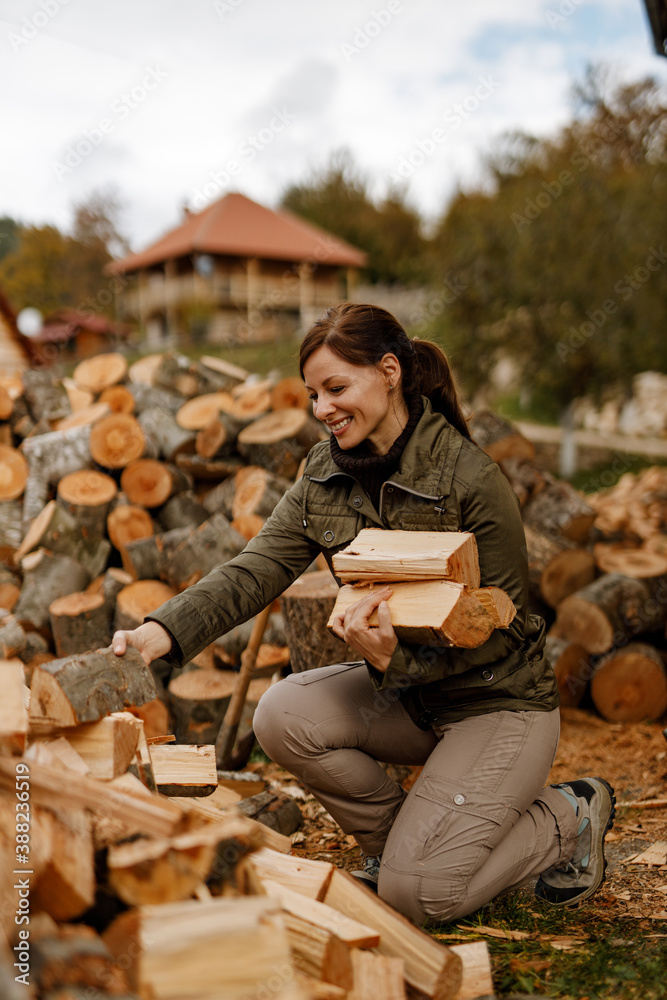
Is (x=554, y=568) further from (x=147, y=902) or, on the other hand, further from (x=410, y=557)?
(x=147, y=902)

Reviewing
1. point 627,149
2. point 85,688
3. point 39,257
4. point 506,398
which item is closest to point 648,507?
point 85,688

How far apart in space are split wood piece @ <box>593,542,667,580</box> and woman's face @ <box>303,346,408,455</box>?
2.80 m

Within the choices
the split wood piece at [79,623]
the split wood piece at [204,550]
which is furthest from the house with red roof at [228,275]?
the split wood piece at [79,623]

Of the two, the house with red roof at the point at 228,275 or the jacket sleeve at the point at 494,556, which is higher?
the house with red roof at the point at 228,275

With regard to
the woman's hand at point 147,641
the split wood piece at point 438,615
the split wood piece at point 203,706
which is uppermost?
the split wood piece at point 438,615

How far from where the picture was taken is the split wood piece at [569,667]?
13.4 feet

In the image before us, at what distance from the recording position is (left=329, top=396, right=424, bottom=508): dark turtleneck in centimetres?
211

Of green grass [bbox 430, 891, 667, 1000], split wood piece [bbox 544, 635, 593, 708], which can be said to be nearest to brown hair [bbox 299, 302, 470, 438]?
green grass [bbox 430, 891, 667, 1000]

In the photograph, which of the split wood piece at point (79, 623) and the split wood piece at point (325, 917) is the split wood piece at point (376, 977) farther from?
the split wood piece at point (79, 623)

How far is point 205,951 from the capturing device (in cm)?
124

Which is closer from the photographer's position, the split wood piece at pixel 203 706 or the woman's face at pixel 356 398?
the woman's face at pixel 356 398

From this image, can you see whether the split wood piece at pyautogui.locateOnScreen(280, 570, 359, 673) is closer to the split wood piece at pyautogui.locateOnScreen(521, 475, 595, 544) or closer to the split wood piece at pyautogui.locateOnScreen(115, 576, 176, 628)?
the split wood piece at pyautogui.locateOnScreen(115, 576, 176, 628)

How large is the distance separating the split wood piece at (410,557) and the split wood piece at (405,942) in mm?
698

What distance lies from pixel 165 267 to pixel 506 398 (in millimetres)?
12054
